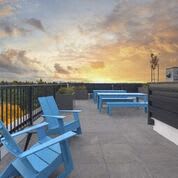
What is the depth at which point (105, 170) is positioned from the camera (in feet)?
12.3

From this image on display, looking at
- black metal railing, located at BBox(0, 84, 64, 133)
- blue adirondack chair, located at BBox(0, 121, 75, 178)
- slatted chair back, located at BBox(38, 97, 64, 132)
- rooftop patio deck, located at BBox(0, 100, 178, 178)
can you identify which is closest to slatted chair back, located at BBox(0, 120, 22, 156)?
blue adirondack chair, located at BBox(0, 121, 75, 178)

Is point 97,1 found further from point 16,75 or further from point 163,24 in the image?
point 16,75

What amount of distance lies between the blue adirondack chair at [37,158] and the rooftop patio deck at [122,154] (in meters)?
0.38

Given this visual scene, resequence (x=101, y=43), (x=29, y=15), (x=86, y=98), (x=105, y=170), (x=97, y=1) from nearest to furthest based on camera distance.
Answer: (x=105, y=170) → (x=97, y=1) → (x=29, y=15) → (x=101, y=43) → (x=86, y=98)

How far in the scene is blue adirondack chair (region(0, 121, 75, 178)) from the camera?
2785 mm

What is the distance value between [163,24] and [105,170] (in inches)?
432

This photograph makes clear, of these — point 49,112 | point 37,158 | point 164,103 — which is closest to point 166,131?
point 164,103

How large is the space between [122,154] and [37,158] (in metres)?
1.65

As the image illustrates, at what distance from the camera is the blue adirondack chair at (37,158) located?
279cm

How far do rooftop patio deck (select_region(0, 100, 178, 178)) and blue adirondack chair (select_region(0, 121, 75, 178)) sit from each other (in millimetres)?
381

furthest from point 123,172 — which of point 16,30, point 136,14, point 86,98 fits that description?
point 86,98

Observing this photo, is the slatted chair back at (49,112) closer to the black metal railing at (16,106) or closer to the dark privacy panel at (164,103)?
the black metal railing at (16,106)

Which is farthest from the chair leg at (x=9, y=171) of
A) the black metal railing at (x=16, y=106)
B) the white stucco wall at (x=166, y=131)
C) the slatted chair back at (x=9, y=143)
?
the white stucco wall at (x=166, y=131)

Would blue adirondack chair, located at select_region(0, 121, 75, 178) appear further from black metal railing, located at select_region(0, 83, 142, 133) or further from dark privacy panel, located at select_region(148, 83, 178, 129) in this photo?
dark privacy panel, located at select_region(148, 83, 178, 129)
